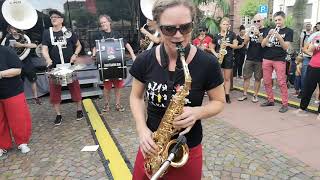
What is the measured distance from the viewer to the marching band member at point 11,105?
14.9 ft

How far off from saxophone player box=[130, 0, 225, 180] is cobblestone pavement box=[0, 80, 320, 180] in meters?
1.80

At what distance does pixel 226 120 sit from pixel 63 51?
354cm

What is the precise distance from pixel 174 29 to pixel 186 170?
0.98 metres

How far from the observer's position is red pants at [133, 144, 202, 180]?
2.18m

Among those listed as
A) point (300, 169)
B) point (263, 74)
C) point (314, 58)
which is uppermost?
point (314, 58)

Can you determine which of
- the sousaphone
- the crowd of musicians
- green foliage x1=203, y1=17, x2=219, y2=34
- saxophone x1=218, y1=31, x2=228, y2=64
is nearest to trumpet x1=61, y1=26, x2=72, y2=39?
the crowd of musicians

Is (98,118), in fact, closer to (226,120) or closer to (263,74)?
(226,120)

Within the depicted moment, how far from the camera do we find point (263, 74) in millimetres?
6977

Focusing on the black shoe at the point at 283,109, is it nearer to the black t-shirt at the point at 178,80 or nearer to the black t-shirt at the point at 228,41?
the black t-shirt at the point at 228,41

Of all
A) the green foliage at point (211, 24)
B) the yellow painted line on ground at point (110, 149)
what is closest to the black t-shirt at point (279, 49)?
the yellow painted line on ground at point (110, 149)

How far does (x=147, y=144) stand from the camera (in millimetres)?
2113

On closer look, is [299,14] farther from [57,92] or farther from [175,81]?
[175,81]

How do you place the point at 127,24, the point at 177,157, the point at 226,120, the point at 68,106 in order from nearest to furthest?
the point at 177,157 → the point at 226,120 → the point at 68,106 → the point at 127,24

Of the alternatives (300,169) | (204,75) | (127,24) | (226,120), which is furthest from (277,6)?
(204,75)
